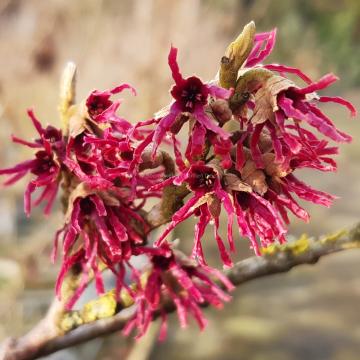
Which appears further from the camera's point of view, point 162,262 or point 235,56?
point 162,262

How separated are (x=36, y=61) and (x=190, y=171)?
249 cm

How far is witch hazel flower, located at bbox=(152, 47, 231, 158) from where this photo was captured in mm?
Result: 334

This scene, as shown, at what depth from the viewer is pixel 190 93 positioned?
0.35 metres

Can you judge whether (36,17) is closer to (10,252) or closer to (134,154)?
(10,252)

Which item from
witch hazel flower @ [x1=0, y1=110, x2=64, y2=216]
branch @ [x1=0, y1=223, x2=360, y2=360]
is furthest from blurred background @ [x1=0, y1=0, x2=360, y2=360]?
witch hazel flower @ [x1=0, y1=110, x2=64, y2=216]

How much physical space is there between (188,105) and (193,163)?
1.5 inches

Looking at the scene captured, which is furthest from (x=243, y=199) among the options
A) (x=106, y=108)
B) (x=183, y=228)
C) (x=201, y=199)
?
(x=183, y=228)

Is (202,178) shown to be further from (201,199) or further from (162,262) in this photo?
(162,262)

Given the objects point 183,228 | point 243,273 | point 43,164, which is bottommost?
point 243,273

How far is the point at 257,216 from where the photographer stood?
36cm

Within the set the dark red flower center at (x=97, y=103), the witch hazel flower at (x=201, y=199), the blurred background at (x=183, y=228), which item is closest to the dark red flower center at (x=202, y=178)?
the witch hazel flower at (x=201, y=199)

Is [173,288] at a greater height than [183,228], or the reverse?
[183,228]

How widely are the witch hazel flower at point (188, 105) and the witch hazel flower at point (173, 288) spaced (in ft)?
0.47

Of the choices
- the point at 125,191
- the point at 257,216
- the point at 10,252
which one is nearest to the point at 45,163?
the point at 125,191
